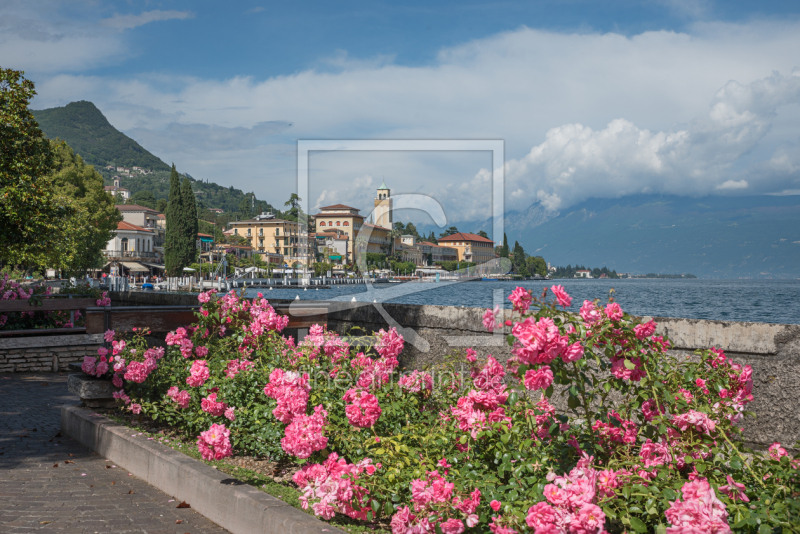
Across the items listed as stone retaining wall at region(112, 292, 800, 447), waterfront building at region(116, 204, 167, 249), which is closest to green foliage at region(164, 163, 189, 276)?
waterfront building at region(116, 204, 167, 249)

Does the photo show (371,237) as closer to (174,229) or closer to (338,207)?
(338,207)

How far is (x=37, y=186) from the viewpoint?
12.2 metres

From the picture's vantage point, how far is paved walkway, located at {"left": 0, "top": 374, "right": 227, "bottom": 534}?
376 centimetres

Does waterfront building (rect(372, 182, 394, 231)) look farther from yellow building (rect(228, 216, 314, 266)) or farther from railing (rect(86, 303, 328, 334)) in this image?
yellow building (rect(228, 216, 314, 266))

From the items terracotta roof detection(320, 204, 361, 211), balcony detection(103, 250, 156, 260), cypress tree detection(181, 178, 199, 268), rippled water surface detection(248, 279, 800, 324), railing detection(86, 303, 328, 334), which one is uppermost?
cypress tree detection(181, 178, 199, 268)

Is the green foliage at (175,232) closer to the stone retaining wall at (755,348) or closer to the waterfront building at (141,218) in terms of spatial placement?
the waterfront building at (141,218)

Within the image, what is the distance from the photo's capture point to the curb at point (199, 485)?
3.30m

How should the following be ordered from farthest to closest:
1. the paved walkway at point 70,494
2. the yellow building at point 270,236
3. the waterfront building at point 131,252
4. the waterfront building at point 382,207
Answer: the yellow building at point 270,236 → the waterfront building at point 131,252 → the waterfront building at point 382,207 → the paved walkway at point 70,494

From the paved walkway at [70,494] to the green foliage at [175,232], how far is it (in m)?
79.0

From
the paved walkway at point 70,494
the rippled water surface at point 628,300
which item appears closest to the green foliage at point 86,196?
the rippled water surface at point 628,300

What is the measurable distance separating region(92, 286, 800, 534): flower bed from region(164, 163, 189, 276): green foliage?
81.3 metres

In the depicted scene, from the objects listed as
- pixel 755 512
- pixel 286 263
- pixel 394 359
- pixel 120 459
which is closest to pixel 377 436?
pixel 394 359

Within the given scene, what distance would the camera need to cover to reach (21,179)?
39.3 feet

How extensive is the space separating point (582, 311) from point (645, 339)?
1.21ft
